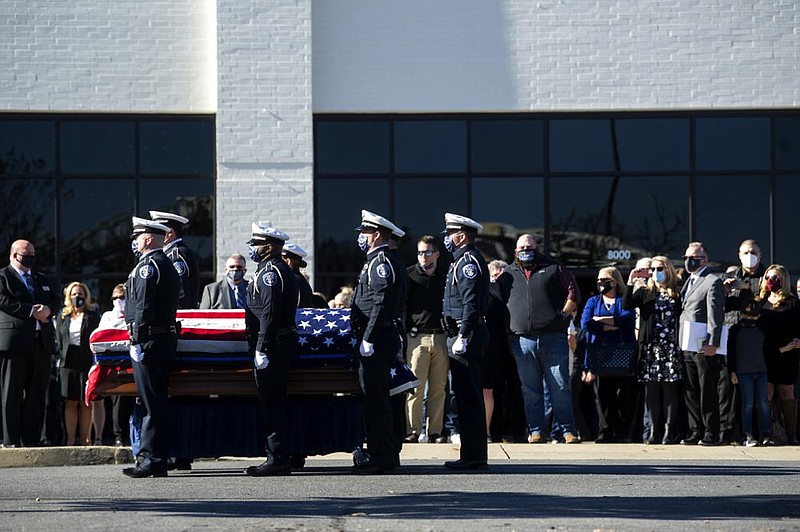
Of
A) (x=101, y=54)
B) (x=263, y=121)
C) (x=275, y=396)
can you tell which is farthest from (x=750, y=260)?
(x=101, y=54)

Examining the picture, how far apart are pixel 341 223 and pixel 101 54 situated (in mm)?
3831

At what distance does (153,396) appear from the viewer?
39.7 ft

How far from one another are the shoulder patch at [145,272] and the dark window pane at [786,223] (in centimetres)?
1042

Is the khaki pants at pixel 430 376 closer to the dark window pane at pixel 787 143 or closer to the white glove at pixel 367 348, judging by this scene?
the white glove at pixel 367 348

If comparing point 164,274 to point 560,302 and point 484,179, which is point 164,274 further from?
point 484,179

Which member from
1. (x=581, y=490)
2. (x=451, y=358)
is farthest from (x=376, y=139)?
(x=581, y=490)

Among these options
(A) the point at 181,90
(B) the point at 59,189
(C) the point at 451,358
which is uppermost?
(A) the point at 181,90

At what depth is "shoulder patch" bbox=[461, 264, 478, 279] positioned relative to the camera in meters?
12.6

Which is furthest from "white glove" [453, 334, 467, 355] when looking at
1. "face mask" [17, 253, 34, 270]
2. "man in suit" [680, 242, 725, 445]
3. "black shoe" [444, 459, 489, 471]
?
"face mask" [17, 253, 34, 270]

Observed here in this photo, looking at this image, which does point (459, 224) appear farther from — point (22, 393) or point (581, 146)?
point (581, 146)

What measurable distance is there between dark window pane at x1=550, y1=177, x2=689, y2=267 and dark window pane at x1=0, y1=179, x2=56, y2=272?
6525 millimetres

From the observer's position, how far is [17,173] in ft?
65.5

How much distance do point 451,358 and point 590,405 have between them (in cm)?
434

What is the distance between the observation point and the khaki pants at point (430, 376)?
16016mm
